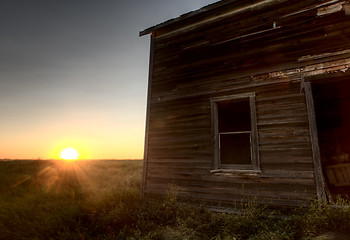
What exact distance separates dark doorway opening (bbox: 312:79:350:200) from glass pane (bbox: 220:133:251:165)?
2760 mm

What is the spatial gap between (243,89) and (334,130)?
4.90m

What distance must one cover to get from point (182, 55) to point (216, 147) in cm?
345

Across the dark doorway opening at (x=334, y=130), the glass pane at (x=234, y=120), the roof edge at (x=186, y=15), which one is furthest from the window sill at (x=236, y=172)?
the roof edge at (x=186, y=15)

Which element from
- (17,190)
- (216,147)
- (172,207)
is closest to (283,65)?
(216,147)

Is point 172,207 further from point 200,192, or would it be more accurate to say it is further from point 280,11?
point 280,11

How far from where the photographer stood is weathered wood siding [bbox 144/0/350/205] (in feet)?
16.5

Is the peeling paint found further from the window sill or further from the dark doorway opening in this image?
the window sill

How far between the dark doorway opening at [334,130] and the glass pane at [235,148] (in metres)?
2.76

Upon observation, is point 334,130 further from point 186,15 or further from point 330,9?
point 186,15

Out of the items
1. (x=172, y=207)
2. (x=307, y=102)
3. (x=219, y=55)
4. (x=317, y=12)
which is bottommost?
(x=172, y=207)

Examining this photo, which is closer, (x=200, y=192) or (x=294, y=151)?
(x=294, y=151)

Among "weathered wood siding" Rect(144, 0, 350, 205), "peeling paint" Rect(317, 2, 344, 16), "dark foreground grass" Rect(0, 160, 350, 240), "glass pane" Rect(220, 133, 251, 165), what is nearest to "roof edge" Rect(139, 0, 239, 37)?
"weathered wood siding" Rect(144, 0, 350, 205)

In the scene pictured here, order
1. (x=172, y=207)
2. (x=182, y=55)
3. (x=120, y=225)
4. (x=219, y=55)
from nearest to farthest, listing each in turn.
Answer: (x=120, y=225) → (x=172, y=207) → (x=219, y=55) → (x=182, y=55)

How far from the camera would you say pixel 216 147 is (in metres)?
5.98
